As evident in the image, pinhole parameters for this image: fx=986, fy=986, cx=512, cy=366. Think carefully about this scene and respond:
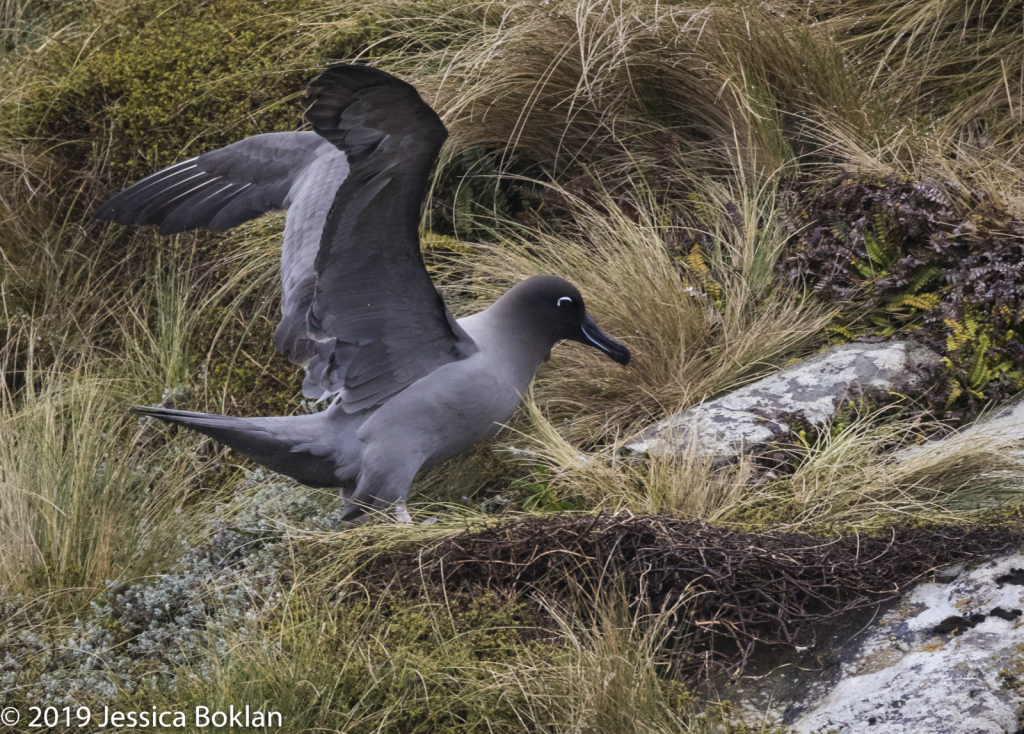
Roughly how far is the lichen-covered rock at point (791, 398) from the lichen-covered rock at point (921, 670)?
101cm

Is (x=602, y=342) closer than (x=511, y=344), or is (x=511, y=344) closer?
(x=511, y=344)

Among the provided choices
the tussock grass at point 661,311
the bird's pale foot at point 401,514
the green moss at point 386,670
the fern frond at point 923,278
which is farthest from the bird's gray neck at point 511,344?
the fern frond at point 923,278

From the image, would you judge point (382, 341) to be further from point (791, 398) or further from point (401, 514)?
point (791, 398)

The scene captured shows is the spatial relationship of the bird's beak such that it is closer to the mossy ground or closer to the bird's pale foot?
the mossy ground

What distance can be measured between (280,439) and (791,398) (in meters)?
1.99

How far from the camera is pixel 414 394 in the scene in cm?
367

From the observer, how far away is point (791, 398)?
392 centimetres

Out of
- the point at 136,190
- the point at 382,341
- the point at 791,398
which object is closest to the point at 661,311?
the point at 791,398

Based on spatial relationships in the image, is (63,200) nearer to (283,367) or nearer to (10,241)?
(10,241)

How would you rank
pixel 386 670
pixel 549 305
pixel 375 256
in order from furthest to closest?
1. pixel 549 305
2. pixel 375 256
3. pixel 386 670

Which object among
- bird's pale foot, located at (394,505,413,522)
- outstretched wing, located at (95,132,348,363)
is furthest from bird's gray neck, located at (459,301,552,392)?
outstretched wing, located at (95,132,348,363)

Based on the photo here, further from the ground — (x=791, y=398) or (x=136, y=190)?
(x=136, y=190)

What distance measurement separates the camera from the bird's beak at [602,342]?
3.93 meters

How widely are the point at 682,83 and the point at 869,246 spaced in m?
1.47
